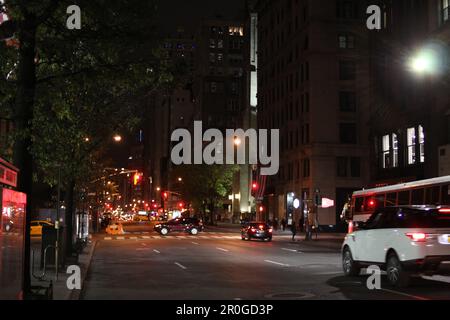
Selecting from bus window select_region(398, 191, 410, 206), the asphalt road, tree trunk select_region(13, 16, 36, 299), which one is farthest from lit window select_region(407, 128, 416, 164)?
tree trunk select_region(13, 16, 36, 299)

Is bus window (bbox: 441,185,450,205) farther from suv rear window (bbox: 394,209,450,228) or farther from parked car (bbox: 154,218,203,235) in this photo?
parked car (bbox: 154,218,203,235)

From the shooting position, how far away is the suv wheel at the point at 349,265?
58.7 feet

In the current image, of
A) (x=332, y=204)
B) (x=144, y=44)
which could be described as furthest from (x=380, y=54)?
(x=144, y=44)

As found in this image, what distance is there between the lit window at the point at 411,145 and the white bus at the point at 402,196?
870 cm

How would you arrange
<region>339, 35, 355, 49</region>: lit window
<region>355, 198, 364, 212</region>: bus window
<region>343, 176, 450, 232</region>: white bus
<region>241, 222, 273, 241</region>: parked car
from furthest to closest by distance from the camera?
<region>339, 35, 355, 49</region>: lit window, <region>241, 222, 273, 241</region>: parked car, <region>355, 198, 364, 212</region>: bus window, <region>343, 176, 450, 232</region>: white bus

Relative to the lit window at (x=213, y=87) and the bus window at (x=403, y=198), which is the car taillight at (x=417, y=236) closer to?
the bus window at (x=403, y=198)

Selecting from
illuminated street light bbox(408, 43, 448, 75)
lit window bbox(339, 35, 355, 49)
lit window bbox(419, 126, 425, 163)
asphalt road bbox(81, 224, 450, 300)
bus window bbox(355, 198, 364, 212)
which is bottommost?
asphalt road bbox(81, 224, 450, 300)

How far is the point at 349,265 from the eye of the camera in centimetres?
1822

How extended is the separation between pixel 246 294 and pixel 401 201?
16902mm

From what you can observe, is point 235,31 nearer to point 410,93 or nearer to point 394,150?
point 394,150

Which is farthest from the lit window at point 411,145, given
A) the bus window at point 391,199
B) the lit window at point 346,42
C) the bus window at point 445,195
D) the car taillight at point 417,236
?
the car taillight at point 417,236

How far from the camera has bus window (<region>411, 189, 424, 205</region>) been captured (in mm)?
27220

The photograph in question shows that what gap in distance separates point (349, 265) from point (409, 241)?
388cm

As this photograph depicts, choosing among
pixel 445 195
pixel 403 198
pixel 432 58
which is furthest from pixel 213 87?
pixel 445 195
